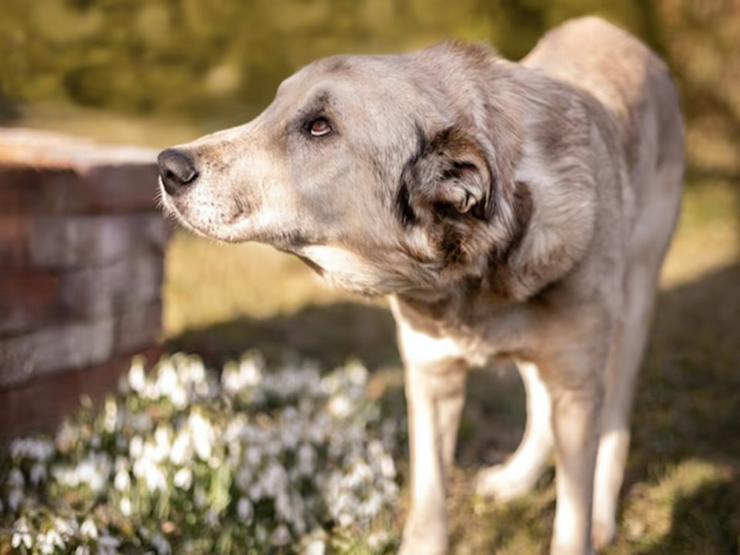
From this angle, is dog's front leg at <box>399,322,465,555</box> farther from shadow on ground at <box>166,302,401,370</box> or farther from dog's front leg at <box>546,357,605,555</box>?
shadow on ground at <box>166,302,401,370</box>

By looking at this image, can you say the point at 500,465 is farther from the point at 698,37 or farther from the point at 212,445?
the point at 698,37

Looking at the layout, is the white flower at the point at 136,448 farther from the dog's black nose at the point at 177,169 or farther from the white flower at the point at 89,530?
the dog's black nose at the point at 177,169

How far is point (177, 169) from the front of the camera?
3.19 meters

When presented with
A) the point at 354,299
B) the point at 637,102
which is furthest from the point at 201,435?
the point at 354,299

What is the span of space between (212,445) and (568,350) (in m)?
1.55

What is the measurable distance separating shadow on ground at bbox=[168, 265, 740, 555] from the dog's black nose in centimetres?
192

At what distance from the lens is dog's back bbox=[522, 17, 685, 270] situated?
4.25m

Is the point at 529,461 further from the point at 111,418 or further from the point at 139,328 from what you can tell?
the point at 139,328

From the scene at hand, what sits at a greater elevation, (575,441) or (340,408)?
(575,441)

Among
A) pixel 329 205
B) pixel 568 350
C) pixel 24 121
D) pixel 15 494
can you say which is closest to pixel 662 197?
pixel 568 350

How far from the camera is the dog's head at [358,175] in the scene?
3.20m

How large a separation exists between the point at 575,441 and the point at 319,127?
1404 mm

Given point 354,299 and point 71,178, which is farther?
point 354,299

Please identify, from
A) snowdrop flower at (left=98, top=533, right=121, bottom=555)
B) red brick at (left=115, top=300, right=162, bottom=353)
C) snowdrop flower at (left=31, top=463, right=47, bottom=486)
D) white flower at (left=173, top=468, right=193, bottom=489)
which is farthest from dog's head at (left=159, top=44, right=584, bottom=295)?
red brick at (left=115, top=300, right=162, bottom=353)
